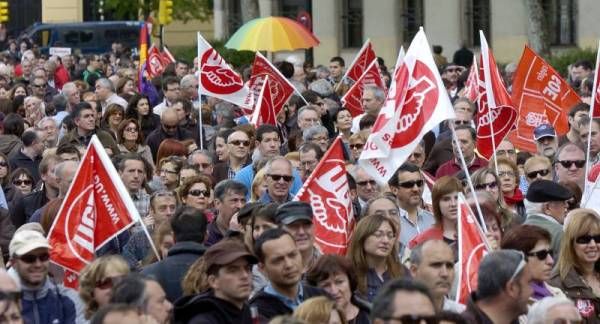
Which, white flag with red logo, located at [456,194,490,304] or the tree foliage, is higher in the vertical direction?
white flag with red logo, located at [456,194,490,304]

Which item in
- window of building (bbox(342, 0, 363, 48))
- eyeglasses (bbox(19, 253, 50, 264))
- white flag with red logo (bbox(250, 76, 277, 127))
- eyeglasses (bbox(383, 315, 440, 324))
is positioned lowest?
window of building (bbox(342, 0, 363, 48))

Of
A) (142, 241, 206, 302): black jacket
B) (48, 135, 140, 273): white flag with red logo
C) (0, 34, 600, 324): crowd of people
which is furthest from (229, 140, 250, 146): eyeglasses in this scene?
(142, 241, 206, 302): black jacket

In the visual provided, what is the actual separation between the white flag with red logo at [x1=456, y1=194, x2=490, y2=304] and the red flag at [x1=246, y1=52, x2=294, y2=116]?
30.9 ft

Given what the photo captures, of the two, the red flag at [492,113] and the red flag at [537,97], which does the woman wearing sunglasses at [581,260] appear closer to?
the red flag at [492,113]

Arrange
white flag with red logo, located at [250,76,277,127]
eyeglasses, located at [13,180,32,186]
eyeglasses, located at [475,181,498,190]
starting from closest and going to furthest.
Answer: eyeglasses, located at [475,181,498,190] → eyeglasses, located at [13,180,32,186] → white flag with red logo, located at [250,76,277,127]

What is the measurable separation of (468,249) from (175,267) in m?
1.60

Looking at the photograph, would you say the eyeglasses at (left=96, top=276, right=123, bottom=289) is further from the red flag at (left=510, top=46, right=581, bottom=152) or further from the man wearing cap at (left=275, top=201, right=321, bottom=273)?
the red flag at (left=510, top=46, right=581, bottom=152)

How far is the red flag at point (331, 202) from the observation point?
12.5 metres

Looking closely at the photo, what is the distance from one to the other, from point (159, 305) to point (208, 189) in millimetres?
4618

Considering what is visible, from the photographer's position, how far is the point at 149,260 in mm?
12312

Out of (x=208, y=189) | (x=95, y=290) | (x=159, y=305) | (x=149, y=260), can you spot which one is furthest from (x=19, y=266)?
(x=208, y=189)

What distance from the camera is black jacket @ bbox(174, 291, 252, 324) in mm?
9469

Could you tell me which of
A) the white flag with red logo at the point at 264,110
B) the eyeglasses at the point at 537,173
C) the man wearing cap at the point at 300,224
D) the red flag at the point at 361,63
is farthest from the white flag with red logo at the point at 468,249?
the red flag at the point at 361,63

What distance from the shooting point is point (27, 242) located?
1035 cm
